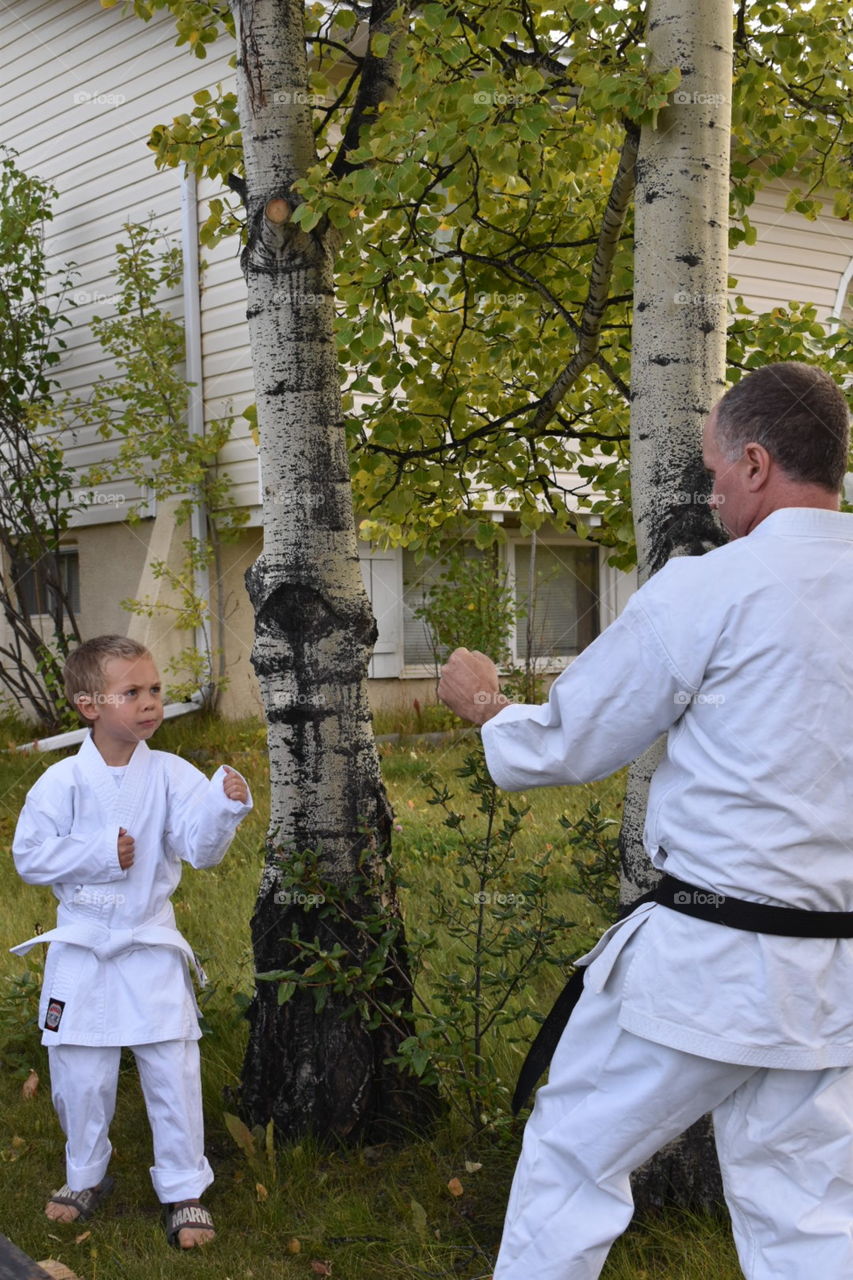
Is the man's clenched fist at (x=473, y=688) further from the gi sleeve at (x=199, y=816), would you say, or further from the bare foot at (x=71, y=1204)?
the bare foot at (x=71, y=1204)

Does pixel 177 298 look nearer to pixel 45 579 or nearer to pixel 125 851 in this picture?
pixel 45 579

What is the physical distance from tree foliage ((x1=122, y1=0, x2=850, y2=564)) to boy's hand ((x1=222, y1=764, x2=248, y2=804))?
59.3 inches

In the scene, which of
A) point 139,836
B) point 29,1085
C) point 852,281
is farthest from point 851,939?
point 852,281

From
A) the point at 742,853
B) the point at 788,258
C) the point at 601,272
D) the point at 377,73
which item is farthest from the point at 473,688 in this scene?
the point at 788,258

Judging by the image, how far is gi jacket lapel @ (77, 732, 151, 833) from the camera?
356 cm

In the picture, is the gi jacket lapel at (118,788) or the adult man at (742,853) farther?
the gi jacket lapel at (118,788)

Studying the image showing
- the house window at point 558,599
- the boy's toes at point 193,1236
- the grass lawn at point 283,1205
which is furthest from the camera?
the house window at point 558,599

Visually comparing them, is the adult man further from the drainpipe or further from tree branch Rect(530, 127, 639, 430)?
the drainpipe

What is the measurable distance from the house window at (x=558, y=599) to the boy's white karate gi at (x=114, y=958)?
29.8 feet

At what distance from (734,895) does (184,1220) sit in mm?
1974

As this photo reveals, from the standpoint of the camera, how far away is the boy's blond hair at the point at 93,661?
3.54 meters

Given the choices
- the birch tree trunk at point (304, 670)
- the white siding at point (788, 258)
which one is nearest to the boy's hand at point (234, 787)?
the birch tree trunk at point (304, 670)

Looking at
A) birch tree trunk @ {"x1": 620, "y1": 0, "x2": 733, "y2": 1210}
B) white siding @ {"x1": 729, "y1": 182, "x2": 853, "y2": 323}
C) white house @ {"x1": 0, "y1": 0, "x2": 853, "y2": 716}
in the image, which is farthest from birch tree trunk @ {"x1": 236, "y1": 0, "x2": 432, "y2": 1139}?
white siding @ {"x1": 729, "y1": 182, "x2": 853, "y2": 323}

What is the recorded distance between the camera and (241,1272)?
Result: 3195mm
